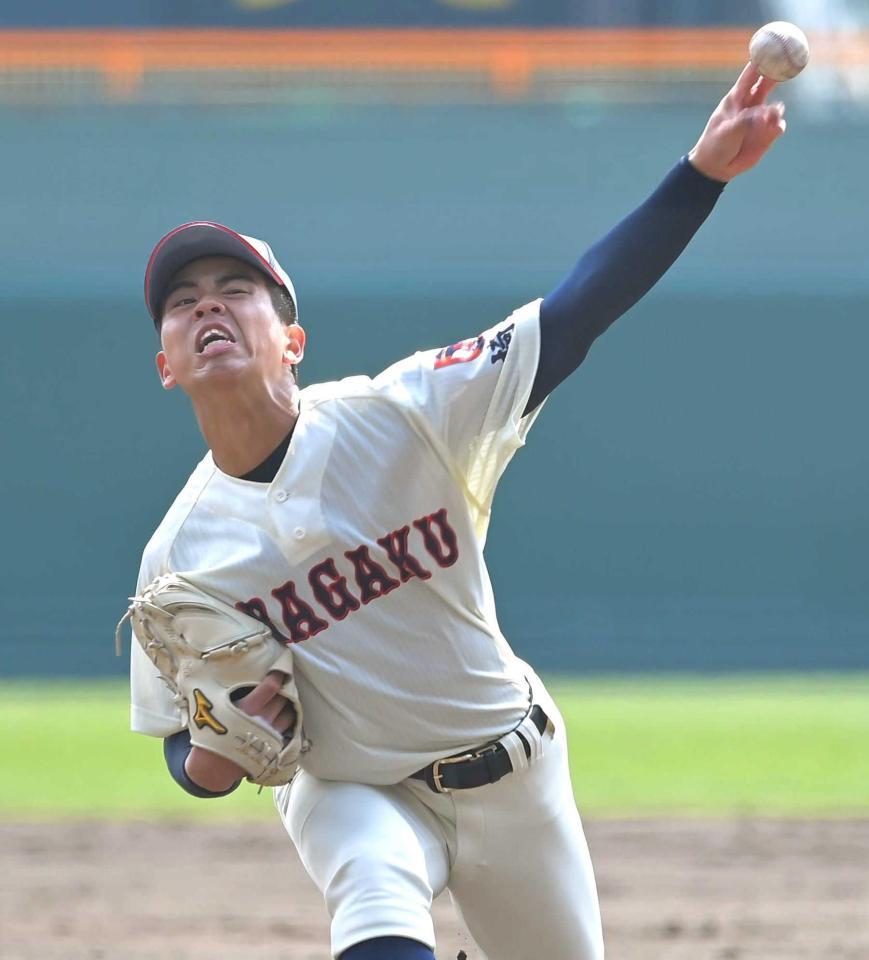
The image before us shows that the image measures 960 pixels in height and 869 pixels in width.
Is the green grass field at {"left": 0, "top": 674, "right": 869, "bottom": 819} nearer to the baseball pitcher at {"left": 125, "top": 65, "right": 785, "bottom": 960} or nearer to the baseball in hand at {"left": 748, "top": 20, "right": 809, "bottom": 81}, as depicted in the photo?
the baseball pitcher at {"left": 125, "top": 65, "right": 785, "bottom": 960}

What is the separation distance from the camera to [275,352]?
2.81m

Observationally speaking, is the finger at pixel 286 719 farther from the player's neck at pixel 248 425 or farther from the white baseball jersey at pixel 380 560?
the player's neck at pixel 248 425

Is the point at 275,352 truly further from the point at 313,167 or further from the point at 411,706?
the point at 313,167

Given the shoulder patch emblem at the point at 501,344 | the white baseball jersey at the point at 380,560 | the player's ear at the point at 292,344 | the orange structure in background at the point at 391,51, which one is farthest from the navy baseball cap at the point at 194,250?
the orange structure in background at the point at 391,51

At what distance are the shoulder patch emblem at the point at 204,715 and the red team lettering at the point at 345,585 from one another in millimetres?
155

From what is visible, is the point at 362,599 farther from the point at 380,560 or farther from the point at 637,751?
the point at 637,751

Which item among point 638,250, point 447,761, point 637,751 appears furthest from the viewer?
point 637,751

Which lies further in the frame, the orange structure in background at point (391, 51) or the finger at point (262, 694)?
the orange structure in background at point (391, 51)

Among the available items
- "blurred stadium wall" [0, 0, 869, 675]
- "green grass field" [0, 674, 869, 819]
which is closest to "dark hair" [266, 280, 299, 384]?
"green grass field" [0, 674, 869, 819]

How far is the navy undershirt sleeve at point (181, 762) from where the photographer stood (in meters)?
2.80

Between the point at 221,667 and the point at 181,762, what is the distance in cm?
24

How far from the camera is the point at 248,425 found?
2.81 m

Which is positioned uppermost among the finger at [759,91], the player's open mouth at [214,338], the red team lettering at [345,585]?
the finger at [759,91]

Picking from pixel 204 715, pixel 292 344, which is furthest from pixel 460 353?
pixel 204 715
